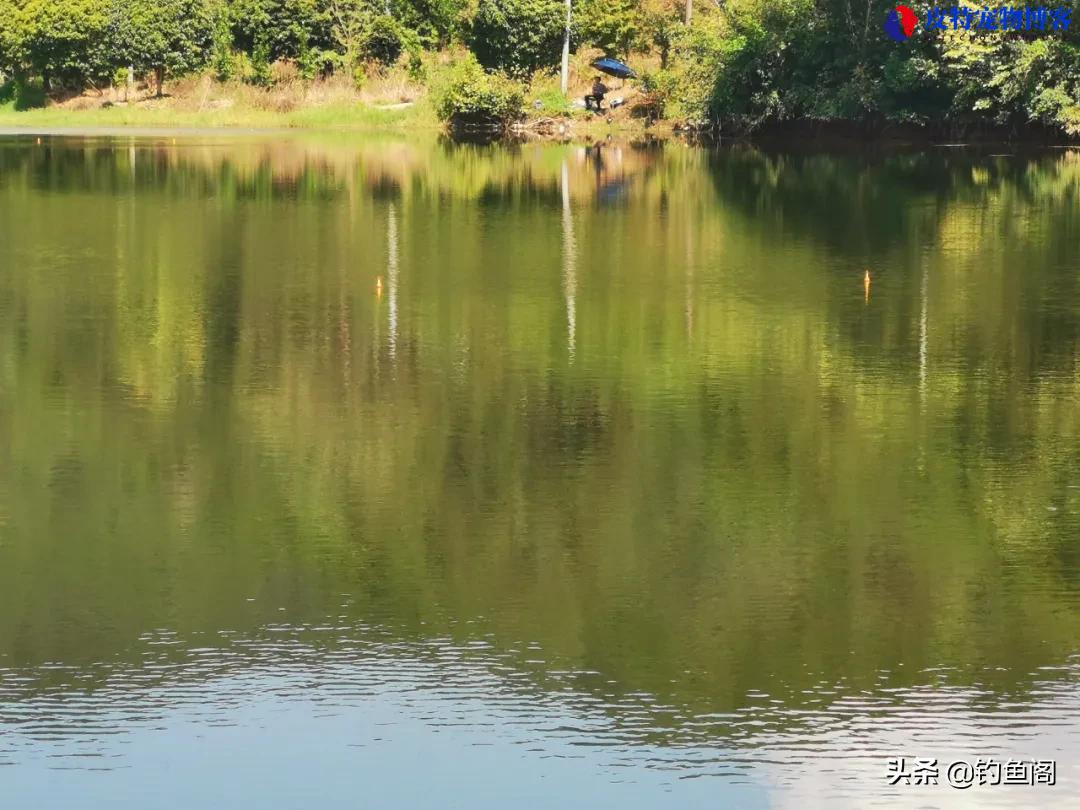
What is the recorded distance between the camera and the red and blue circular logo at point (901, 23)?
52719 mm

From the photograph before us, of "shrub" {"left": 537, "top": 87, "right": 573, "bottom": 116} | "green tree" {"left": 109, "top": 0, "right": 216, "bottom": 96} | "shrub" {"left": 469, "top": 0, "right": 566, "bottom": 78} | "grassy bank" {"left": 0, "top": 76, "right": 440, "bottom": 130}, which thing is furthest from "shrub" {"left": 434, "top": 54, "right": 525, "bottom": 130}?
"green tree" {"left": 109, "top": 0, "right": 216, "bottom": 96}

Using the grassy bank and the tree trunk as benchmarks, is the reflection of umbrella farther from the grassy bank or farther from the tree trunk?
the grassy bank

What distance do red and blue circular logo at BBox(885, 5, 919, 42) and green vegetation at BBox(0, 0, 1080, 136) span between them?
0.27 metres

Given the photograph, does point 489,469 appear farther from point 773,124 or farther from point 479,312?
point 773,124

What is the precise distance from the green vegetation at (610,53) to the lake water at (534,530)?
2783 centimetres

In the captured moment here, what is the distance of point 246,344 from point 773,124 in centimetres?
4425

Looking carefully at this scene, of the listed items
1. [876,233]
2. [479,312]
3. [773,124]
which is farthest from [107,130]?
[479,312]

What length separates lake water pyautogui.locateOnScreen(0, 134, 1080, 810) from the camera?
7.23 meters

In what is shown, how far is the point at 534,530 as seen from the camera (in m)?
10.5

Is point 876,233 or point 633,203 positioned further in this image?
point 633,203

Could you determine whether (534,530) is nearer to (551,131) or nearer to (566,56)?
(551,131)

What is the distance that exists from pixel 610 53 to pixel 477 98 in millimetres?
8572

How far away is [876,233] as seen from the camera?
27609 mm

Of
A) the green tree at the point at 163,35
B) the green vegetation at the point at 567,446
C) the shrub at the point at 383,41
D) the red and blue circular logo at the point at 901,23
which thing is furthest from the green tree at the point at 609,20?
the green vegetation at the point at 567,446
